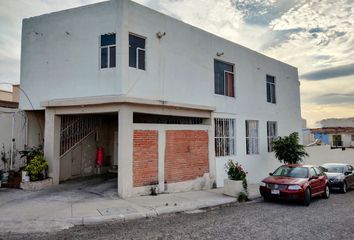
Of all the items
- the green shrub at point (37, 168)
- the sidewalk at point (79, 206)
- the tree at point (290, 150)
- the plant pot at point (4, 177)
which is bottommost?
the sidewalk at point (79, 206)

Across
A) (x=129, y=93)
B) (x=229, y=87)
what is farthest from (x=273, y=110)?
(x=129, y=93)

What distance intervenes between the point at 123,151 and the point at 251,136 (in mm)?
9259

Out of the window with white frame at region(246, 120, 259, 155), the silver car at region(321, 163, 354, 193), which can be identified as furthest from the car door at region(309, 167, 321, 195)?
the window with white frame at region(246, 120, 259, 155)

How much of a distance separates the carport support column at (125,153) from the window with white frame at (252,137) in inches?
336

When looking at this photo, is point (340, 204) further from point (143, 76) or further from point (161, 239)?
point (143, 76)

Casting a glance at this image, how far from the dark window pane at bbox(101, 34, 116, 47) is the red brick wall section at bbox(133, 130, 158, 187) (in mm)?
3641

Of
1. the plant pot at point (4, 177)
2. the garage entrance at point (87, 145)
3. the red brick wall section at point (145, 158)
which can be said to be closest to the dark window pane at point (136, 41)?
the red brick wall section at point (145, 158)

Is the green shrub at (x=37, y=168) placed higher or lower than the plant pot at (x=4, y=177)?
higher

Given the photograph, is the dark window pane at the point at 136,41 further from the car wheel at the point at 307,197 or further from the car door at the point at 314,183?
the car door at the point at 314,183

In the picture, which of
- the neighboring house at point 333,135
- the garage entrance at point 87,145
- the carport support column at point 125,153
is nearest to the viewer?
the carport support column at point 125,153

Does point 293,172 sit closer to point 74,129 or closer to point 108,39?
point 108,39

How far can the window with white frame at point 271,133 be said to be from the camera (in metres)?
18.2

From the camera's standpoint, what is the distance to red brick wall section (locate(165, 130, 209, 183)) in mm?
11711

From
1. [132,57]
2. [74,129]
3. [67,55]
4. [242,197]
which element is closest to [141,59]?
[132,57]
